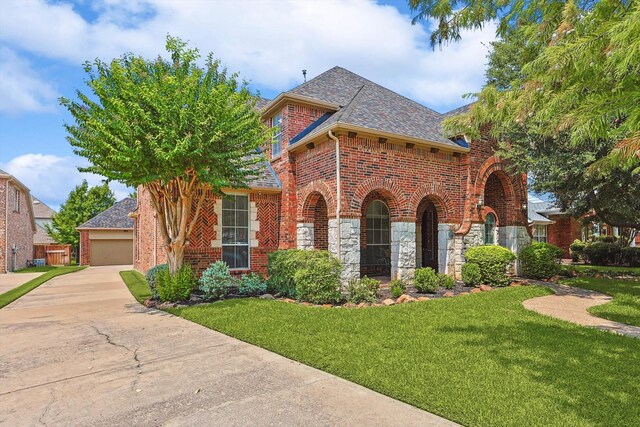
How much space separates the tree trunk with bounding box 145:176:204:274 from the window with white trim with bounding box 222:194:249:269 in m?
1.69

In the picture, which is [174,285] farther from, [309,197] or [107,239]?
[107,239]

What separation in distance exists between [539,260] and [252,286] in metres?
10.1

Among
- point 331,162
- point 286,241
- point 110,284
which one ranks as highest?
point 331,162

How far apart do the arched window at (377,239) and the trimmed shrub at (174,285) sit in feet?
22.6

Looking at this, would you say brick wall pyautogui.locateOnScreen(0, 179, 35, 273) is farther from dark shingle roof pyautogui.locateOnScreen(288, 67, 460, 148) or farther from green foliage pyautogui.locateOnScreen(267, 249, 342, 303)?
green foliage pyautogui.locateOnScreen(267, 249, 342, 303)

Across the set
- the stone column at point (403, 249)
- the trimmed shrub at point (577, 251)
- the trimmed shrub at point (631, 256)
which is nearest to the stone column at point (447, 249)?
the stone column at point (403, 249)

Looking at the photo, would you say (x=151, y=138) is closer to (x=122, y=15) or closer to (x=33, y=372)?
(x=122, y=15)

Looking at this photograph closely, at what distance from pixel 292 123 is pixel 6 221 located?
18687 millimetres

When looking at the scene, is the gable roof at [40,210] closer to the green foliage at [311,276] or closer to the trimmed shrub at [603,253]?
the green foliage at [311,276]

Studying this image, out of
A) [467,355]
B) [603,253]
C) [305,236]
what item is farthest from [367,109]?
[603,253]

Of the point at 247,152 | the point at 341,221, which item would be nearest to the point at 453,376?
the point at 341,221

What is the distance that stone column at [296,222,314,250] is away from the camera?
11.9m

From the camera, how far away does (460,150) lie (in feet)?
40.6

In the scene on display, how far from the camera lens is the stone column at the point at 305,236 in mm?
11938
